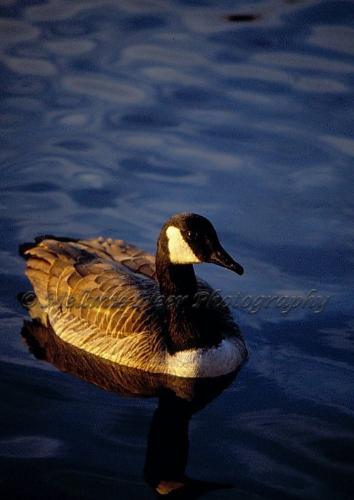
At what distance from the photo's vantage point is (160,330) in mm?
10109

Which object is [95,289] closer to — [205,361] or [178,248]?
[178,248]

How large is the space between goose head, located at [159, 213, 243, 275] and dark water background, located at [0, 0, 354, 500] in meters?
1.23

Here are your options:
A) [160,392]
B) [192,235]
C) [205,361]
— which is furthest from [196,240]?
[160,392]

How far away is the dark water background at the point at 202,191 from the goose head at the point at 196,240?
1.23 meters

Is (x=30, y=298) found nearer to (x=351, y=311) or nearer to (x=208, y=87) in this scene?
(x=351, y=311)

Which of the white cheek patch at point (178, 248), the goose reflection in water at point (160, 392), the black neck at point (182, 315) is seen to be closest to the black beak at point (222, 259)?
the white cheek patch at point (178, 248)

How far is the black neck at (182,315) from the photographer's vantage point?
32.9 feet

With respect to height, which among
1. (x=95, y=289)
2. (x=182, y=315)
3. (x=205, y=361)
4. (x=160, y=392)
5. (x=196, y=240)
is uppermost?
(x=196, y=240)

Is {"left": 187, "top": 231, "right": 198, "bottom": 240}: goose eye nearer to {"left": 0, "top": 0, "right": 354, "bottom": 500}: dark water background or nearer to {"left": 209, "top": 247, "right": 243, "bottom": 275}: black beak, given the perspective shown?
{"left": 209, "top": 247, "right": 243, "bottom": 275}: black beak

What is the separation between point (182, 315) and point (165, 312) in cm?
19

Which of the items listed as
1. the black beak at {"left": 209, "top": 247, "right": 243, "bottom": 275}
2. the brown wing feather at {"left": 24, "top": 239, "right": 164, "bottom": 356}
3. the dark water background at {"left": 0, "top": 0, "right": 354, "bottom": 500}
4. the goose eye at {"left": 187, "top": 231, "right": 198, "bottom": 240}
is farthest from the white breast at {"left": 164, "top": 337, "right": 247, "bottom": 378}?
the goose eye at {"left": 187, "top": 231, "right": 198, "bottom": 240}

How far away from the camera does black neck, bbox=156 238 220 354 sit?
1003 cm

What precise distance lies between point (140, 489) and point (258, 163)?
23.2 ft

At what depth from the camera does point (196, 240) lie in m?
9.63
